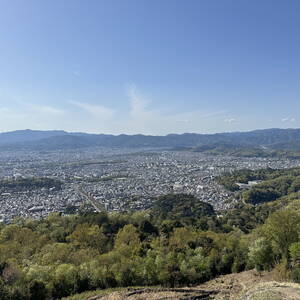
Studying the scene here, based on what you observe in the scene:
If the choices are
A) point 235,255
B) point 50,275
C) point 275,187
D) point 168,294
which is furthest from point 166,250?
point 275,187

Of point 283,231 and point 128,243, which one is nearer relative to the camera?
point 283,231

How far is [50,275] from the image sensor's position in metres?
15.6

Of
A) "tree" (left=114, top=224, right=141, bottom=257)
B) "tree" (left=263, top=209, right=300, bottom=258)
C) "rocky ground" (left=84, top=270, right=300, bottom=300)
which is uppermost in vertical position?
"tree" (left=263, top=209, right=300, bottom=258)

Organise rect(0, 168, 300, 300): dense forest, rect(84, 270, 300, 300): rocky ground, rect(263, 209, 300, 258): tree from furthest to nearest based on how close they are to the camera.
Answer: rect(263, 209, 300, 258): tree, rect(0, 168, 300, 300): dense forest, rect(84, 270, 300, 300): rocky ground

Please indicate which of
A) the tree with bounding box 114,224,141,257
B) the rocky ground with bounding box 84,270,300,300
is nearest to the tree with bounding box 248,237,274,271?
the rocky ground with bounding box 84,270,300,300

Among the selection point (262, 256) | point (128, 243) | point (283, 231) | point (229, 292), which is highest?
point (283, 231)

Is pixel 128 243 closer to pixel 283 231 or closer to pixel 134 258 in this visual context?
pixel 134 258

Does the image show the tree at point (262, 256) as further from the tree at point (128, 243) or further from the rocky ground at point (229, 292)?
the tree at point (128, 243)

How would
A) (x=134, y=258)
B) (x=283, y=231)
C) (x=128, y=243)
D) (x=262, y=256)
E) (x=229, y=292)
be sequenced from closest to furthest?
(x=229, y=292) < (x=262, y=256) < (x=283, y=231) < (x=134, y=258) < (x=128, y=243)

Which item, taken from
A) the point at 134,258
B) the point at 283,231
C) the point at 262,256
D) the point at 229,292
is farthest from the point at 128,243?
the point at 283,231

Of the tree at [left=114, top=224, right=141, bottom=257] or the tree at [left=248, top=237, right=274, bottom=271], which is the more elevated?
the tree at [left=248, top=237, right=274, bottom=271]

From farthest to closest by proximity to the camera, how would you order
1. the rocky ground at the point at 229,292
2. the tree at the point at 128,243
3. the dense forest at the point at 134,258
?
the tree at the point at 128,243, the dense forest at the point at 134,258, the rocky ground at the point at 229,292

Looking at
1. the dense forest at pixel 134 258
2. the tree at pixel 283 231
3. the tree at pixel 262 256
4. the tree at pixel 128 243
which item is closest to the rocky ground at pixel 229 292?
the tree at pixel 262 256

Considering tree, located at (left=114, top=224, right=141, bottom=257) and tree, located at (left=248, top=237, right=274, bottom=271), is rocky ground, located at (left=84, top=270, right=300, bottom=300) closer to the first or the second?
tree, located at (left=248, top=237, right=274, bottom=271)
